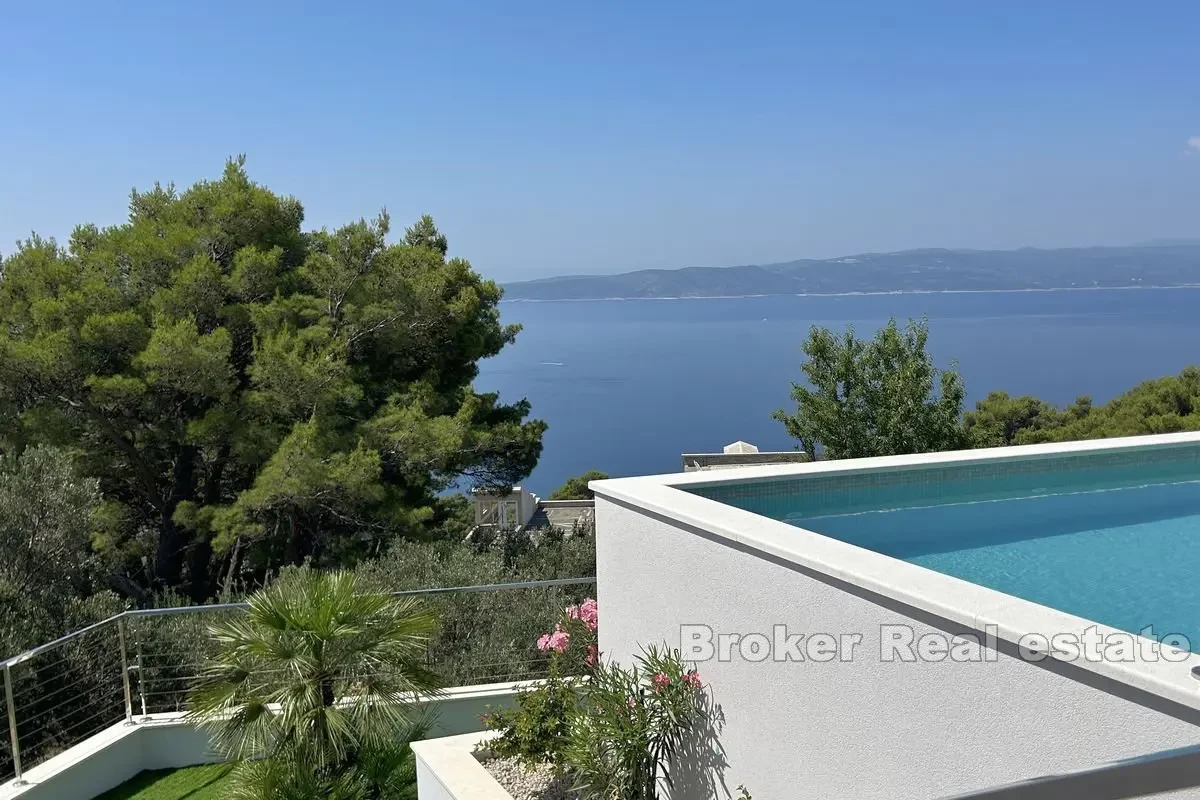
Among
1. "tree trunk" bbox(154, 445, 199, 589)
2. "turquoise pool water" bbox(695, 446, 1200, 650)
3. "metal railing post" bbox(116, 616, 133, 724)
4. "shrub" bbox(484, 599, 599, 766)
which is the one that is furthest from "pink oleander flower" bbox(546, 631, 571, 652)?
"tree trunk" bbox(154, 445, 199, 589)

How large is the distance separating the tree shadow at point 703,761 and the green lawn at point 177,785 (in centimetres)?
367

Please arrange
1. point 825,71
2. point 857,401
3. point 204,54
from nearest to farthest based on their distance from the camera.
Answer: point 857,401, point 204,54, point 825,71

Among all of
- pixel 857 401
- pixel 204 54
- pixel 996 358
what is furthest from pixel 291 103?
pixel 996 358

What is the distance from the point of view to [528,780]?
231 inches

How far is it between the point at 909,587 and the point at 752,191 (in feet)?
190

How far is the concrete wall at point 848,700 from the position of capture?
2.72 meters

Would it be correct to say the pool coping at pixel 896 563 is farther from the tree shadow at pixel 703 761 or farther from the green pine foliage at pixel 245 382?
the green pine foliage at pixel 245 382

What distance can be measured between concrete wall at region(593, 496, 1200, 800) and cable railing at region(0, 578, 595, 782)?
8.08 feet

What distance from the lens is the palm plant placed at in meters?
5.16

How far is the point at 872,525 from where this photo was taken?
252 inches

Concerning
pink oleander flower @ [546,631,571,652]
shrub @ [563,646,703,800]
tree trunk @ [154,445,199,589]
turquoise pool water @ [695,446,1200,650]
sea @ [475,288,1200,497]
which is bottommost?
sea @ [475,288,1200,497]

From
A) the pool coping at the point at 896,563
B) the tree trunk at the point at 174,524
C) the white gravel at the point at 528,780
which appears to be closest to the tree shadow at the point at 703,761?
the white gravel at the point at 528,780

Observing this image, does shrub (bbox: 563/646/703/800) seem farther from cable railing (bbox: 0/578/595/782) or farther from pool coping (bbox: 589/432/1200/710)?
cable railing (bbox: 0/578/595/782)

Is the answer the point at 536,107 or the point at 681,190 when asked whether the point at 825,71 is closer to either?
the point at 536,107
